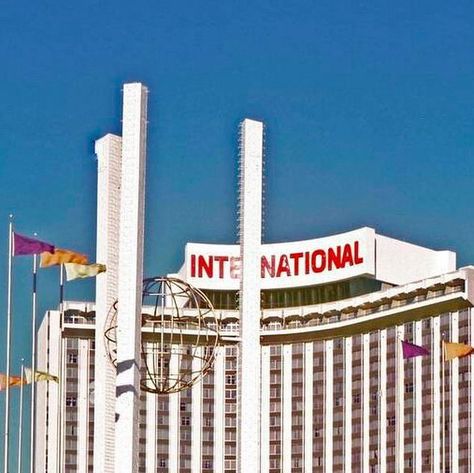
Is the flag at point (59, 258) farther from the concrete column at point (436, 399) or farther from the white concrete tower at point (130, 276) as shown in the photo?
the concrete column at point (436, 399)

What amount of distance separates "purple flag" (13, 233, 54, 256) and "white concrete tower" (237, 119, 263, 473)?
9.02 metres

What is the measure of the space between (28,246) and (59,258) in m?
1.53

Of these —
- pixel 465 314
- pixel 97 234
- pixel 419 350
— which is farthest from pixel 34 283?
pixel 465 314

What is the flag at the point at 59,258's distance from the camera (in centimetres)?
9525

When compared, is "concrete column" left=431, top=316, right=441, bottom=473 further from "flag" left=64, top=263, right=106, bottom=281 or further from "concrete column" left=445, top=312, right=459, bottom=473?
"flag" left=64, top=263, right=106, bottom=281

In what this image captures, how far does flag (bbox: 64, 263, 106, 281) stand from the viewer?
94.4 meters

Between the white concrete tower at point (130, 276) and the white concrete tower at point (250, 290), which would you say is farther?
the white concrete tower at point (250, 290)

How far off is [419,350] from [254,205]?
3776 cm

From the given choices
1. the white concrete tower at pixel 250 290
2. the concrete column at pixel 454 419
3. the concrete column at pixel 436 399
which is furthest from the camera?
the concrete column at pixel 436 399

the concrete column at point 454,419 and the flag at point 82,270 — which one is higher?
the flag at point 82,270

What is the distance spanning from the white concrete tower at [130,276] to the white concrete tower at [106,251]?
3.81m

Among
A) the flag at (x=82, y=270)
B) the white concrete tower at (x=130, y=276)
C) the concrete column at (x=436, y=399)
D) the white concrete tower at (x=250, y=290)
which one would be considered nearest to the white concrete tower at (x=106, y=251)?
the flag at (x=82, y=270)

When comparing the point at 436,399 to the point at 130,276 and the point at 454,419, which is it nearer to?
the point at 454,419

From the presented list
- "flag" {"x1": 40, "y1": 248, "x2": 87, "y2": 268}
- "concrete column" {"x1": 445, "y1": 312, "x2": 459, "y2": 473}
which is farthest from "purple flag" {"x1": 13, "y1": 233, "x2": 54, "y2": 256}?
"concrete column" {"x1": 445, "y1": 312, "x2": 459, "y2": 473}
